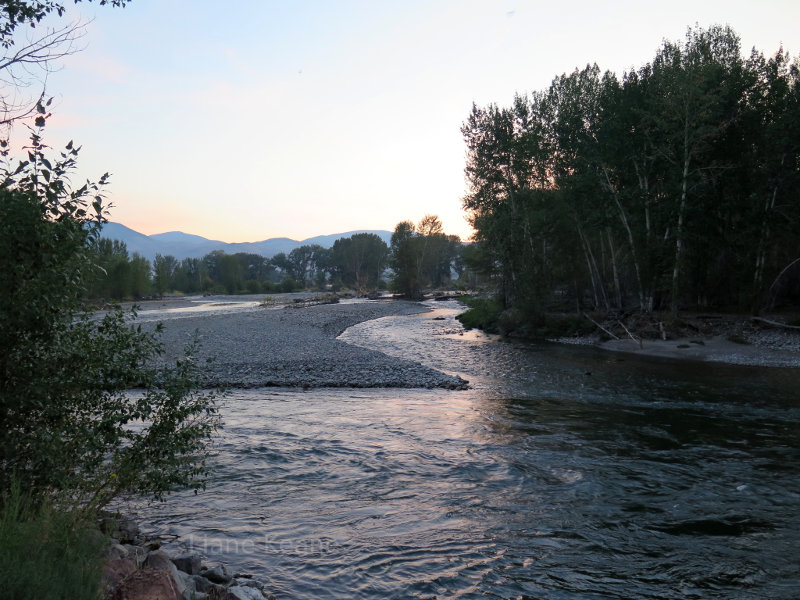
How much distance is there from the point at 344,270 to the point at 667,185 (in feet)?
483

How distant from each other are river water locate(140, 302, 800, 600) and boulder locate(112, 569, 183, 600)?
1.97 metres

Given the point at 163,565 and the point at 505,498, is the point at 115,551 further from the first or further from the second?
the point at 505,498

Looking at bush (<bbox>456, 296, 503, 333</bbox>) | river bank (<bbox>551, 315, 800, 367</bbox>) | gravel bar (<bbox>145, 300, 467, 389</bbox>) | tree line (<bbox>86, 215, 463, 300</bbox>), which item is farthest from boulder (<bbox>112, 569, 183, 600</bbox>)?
tree line (<bbox>86, 215, 463, 300</bbox>)

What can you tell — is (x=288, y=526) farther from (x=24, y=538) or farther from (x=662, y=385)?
(x=662, y=385)

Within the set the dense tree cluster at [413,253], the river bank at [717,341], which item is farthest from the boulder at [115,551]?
the dense tree cluster at [413,253]

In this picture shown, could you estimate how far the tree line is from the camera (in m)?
98.6

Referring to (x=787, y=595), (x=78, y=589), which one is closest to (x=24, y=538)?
(x=78, y=589)

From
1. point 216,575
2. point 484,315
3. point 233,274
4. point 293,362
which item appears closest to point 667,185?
point 484,315

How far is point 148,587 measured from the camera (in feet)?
15.1

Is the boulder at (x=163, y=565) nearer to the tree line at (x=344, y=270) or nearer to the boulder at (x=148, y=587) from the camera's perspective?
the boulder at (x=148, y=587)

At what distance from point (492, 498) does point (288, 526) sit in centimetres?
368

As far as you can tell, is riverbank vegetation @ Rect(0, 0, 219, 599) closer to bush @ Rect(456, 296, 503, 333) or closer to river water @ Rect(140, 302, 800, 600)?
river water @ Rect(140, 302, 800, 600)

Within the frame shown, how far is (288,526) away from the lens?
26.7ft

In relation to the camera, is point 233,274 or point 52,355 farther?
point 233,274
